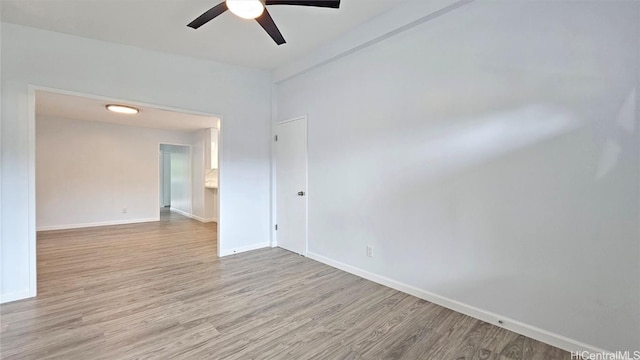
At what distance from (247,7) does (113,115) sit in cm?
497

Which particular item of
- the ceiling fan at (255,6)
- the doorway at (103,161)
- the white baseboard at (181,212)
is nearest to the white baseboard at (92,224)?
the doorway at (103,161)

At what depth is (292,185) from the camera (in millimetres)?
4145

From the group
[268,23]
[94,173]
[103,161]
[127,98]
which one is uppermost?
[268,23]

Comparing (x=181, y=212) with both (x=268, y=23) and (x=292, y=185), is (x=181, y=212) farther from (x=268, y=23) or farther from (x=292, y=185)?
(x=268, y=23)

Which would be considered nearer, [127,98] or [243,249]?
[127,98]

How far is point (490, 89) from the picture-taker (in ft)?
7.18

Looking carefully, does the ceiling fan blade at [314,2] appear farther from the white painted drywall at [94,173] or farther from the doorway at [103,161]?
the white painted drywall at [94,173]

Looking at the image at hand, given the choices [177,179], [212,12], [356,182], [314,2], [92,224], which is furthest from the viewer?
[177,179]

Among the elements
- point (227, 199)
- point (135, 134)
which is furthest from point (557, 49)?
point (135, 134)

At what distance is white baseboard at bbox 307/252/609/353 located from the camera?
1846 mm

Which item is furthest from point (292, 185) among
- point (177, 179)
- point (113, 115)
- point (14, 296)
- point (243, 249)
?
point (177, 179)

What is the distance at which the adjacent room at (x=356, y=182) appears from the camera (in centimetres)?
178

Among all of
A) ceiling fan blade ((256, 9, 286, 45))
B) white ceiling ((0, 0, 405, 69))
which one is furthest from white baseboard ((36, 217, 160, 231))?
ceiling fan blade ((256, 9, 286, 45))

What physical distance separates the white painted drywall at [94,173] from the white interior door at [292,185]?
434cm
